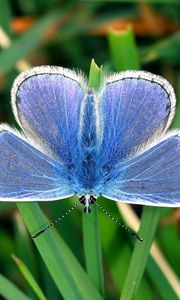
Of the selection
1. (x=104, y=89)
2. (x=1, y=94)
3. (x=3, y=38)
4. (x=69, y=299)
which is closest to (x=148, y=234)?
(x=69, y=299)

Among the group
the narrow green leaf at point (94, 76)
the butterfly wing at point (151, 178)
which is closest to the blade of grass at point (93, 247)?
the narrow green leaf at point (94, 76)

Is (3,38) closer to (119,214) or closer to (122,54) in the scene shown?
(122,54)

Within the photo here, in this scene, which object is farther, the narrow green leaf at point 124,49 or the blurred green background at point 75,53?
the blurred green background at point 75,53

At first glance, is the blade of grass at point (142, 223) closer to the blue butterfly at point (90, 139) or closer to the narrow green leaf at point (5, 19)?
the blue butterfly at point (90, 139)

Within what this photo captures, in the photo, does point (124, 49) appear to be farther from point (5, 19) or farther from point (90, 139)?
point (5, 19)

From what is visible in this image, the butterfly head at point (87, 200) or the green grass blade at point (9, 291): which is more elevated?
the butterfly head at point (87, 200)

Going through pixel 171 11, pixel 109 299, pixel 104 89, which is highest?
pixel 171 11
